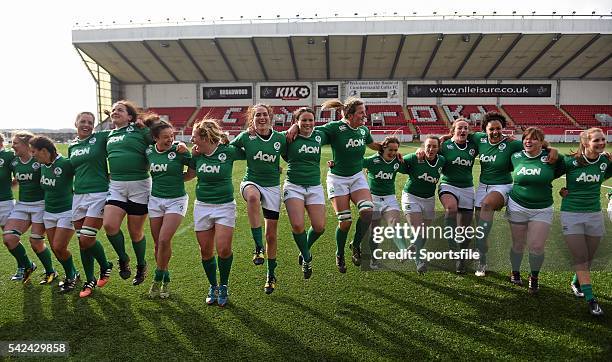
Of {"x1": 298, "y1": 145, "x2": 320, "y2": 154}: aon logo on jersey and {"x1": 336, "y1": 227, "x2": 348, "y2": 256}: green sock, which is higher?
{"x1": 298, "y1": 145, "x2": 320, "y2": 154}: aon logo on jersey

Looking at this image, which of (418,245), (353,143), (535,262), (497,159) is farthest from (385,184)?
(535,262)

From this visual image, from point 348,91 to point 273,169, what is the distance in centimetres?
3535

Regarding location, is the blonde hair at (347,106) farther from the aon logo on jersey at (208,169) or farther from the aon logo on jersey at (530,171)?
the aon logo on jersey at (530,171)

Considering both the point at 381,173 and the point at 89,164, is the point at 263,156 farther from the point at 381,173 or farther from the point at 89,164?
the point at 89,164

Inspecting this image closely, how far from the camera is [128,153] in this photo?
4.90 meters

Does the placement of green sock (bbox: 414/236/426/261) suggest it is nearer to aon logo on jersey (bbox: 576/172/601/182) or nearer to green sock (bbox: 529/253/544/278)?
green sock (bbox: 529/253/544/278)

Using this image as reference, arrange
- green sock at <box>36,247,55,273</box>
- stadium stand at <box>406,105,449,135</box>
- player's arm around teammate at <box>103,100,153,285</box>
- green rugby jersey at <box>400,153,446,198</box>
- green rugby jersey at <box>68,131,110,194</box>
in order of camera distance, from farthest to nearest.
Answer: stadium stand at <box>406,105,449,135</box>, green rugby jersey at <box>400,153,446,198</box>, green sock at <box>36,247,55,273</box>, green rugby jersey at <box>68,131,110,194</box>, player's arm around teammate at <box>103,100,153,285</box>

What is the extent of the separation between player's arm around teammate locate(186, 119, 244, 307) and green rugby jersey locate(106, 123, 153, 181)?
2.49ft

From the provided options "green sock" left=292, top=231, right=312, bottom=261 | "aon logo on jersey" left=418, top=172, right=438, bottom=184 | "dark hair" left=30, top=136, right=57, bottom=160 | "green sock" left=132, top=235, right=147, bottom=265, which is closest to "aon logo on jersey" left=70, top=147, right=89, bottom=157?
"dark hair" left=30, top=136, right=57, bottom=160

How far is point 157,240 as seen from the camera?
16.0ft

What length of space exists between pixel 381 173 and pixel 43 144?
4.38 meters

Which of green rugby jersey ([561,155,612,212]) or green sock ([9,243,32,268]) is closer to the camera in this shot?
green rugby jersey ([561,155,612,212])

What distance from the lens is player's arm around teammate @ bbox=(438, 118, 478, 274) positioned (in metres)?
5.63

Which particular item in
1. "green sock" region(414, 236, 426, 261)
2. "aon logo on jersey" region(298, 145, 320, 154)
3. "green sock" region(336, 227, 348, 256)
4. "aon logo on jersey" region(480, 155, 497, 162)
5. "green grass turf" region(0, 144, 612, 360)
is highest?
"aon logo on jersey" region(298, 145, 320, 154)
